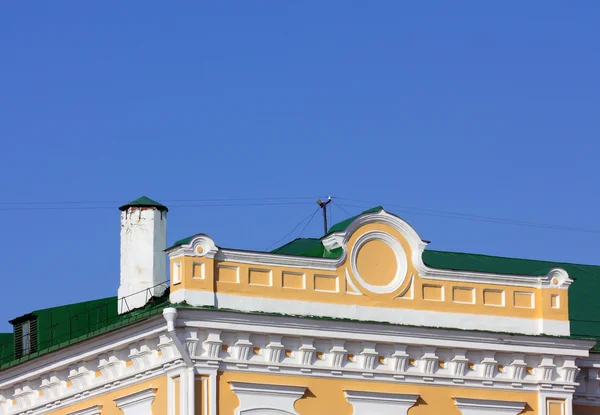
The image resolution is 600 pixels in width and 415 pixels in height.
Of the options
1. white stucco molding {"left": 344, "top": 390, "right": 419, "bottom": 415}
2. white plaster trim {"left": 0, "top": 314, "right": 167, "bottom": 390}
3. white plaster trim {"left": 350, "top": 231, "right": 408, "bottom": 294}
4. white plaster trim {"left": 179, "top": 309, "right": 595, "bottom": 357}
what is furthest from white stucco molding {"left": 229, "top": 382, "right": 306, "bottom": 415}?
white plaster trim {"left": 350, "top": 231, "right": 408, "bottom": 294}

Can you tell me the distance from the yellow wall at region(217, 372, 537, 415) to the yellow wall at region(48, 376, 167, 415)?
1.12 m

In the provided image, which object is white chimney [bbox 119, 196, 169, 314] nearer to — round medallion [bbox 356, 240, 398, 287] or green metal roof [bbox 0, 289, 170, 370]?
green metal roof [bbox 0, 289, 170, 370]

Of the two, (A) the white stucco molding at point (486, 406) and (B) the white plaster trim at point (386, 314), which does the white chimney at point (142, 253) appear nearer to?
(B) the white plaster trim at point (386, 314)

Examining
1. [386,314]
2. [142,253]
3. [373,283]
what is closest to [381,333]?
[386,314]

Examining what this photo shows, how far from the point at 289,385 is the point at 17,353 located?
8.08m

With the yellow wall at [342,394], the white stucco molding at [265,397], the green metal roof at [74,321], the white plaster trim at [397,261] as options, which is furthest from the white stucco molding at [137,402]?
the white plaster trim at [397,261]

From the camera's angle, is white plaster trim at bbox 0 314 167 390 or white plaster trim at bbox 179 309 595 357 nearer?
white plaster trim at bbox 179 309 595 357

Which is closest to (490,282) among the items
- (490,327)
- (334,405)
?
(490,327)

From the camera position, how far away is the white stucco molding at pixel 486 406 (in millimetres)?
33000

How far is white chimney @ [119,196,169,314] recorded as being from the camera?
111 feet

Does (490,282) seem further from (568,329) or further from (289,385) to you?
(289,385)

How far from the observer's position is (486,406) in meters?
33.2

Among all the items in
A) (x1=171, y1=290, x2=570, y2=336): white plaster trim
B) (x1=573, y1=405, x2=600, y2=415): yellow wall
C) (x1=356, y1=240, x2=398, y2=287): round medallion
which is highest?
(x1=356, y1=240, x2=398, y2=287): round medallion

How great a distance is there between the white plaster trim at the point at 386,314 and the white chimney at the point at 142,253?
290cm
